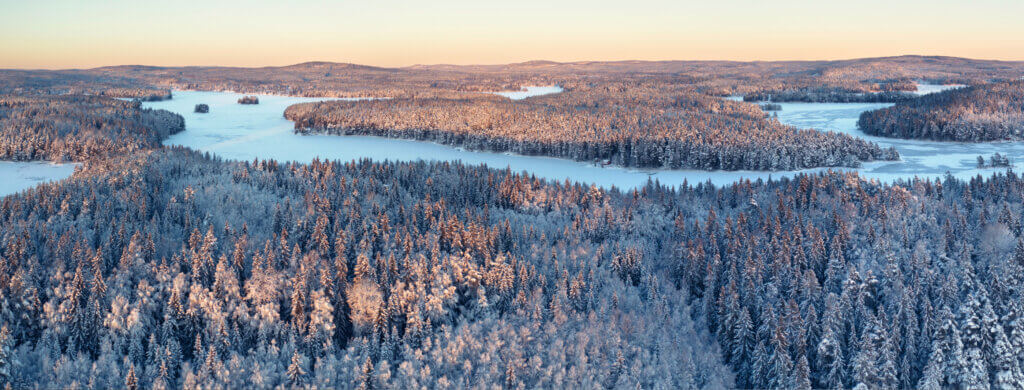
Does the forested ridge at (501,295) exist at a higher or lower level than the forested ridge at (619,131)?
lower

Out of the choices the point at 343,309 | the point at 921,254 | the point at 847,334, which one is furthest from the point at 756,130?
the point at 343,309

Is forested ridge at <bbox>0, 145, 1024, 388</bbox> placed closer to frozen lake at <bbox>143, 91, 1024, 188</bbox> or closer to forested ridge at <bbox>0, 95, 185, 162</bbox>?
frozen lake at <bbox>143, 91, 1024, 188</bbox>

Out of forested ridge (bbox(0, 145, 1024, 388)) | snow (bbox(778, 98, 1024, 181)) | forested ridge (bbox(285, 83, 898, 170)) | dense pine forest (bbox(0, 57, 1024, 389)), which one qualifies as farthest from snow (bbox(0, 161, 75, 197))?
snow (bbox(778, 98, 1024, 181))

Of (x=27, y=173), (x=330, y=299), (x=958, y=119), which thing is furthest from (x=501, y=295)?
(x=958, y=119)

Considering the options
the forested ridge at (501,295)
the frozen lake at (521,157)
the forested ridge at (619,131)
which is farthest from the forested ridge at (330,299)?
the forested ridge at (619,131)

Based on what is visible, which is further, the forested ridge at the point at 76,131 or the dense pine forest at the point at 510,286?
the forested ridge at the point at 76,131

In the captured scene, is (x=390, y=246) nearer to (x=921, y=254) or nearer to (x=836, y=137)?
(x=921, y=254)

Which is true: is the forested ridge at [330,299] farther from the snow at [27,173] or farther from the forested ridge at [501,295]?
the snow at [27,173]
